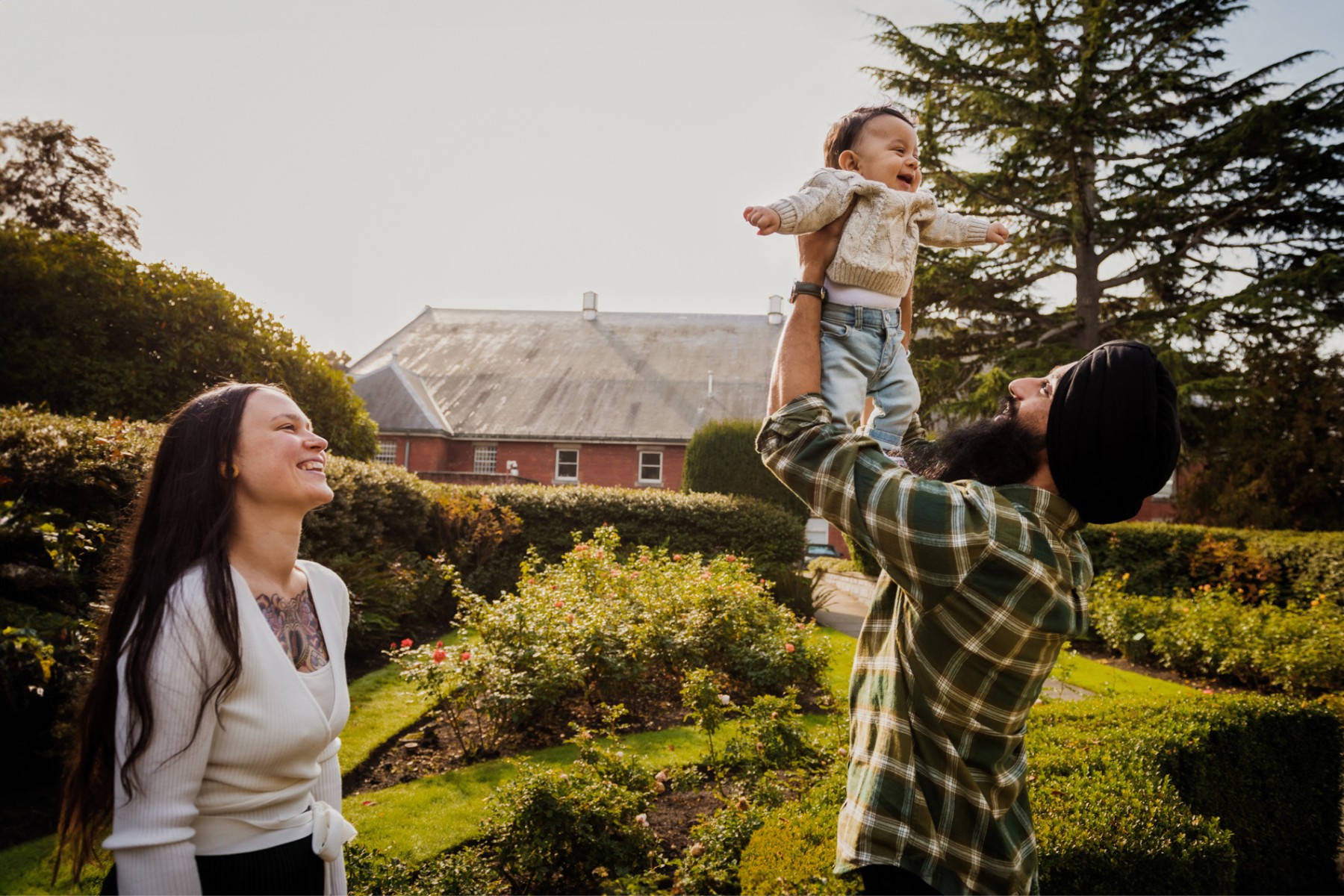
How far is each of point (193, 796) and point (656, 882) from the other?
8.66ft

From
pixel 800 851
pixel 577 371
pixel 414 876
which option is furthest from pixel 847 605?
pixel 577 371

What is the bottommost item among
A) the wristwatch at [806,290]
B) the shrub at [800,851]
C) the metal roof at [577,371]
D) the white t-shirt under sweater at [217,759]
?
the shrub at [800,851]

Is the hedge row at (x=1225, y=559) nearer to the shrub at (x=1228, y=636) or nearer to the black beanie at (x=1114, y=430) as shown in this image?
the shrub at (x=1228, y=636)

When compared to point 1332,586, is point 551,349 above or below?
above

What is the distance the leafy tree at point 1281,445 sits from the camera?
14.5 meters

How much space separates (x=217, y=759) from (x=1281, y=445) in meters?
18.5

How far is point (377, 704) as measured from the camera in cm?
709

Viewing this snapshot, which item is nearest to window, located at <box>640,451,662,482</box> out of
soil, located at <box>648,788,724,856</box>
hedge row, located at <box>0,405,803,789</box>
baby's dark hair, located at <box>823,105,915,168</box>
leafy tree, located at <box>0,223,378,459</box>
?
hedge row, located at <box>0,405,803,789</box>

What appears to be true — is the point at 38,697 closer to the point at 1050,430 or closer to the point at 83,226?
the point at 1050,430

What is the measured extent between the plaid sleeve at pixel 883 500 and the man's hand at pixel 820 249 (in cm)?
42

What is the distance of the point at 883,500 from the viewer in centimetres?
162

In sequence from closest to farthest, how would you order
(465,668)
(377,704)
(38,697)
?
(38,697)
(465,668)
(377,704)

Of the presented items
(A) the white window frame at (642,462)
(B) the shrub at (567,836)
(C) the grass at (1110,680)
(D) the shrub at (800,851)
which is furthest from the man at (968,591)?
(A) the white window frame at (642,462)

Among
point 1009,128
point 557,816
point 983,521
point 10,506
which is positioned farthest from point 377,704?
point 1009,128
